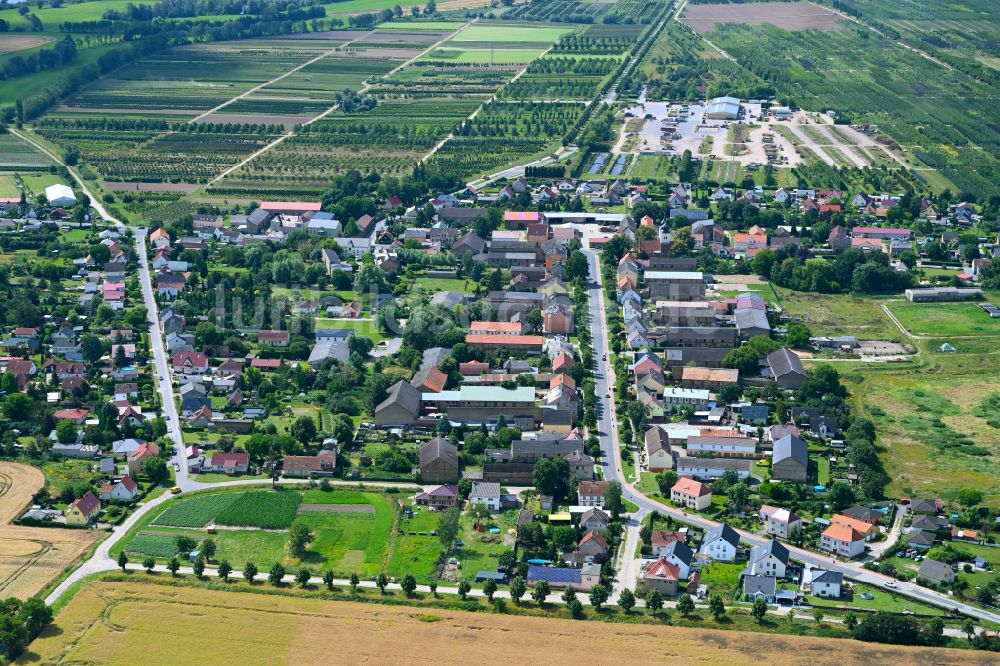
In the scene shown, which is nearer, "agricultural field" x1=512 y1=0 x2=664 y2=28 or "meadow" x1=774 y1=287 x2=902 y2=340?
"meadow" x1=774 y1=287 x2=902 y2=340

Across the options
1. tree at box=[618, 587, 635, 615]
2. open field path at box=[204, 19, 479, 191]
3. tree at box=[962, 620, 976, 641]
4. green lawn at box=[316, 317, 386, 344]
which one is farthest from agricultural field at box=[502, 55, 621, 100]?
tree at box=[962, 620, 976, 641]

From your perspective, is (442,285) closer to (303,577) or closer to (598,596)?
(303,577)

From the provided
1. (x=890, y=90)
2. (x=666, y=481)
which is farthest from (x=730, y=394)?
(x=890, y=90)

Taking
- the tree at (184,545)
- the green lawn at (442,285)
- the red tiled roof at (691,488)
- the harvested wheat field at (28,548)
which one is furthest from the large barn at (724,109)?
the tree at (184,545)

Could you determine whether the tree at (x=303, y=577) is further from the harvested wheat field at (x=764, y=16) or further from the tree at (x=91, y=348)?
the harvested wheat field at (x=764, y=16)

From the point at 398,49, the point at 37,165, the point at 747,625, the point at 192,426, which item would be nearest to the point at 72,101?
the point at 37,165

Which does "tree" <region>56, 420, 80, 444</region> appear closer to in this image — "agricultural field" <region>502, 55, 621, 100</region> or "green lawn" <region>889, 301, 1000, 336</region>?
"green lawn" <region>889, 301, 1000, 336</region>

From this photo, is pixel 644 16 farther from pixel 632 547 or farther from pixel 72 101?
pixel 632 547
